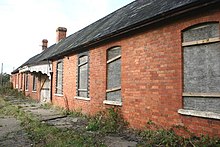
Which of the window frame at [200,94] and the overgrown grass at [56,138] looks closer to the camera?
the window frame at [200,94]

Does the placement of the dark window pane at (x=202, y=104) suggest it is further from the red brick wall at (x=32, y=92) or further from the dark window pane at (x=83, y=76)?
the red brick wall at (x=32, y=92)

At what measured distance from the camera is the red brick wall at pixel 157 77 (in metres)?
5.99

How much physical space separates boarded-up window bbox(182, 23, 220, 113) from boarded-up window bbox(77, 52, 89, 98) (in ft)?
20.2

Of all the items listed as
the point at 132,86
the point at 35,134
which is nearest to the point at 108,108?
the point at 132,86

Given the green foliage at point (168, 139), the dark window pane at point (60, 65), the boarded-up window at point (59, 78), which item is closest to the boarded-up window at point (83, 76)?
the boarded-up window at point (59, 78)

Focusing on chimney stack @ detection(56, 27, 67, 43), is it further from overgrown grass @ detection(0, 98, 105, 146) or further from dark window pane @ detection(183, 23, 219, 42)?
dark window pane @ detection(183, 23, 219, 42)

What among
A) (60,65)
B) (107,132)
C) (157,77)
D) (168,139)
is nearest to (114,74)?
(107,132)

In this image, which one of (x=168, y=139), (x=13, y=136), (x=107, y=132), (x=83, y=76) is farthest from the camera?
(x=83, y=76)

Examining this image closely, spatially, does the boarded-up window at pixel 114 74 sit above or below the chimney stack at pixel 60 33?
below

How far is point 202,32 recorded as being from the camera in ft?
19.2

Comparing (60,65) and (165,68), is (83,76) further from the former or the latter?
(165,68)

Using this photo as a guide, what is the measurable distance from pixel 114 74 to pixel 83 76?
3108 mm

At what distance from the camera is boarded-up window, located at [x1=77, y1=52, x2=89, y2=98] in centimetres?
1158

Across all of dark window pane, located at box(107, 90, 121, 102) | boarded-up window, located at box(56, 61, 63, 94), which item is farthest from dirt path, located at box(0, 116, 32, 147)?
boarded-up window, located at box(56, 61, 63, 94)
